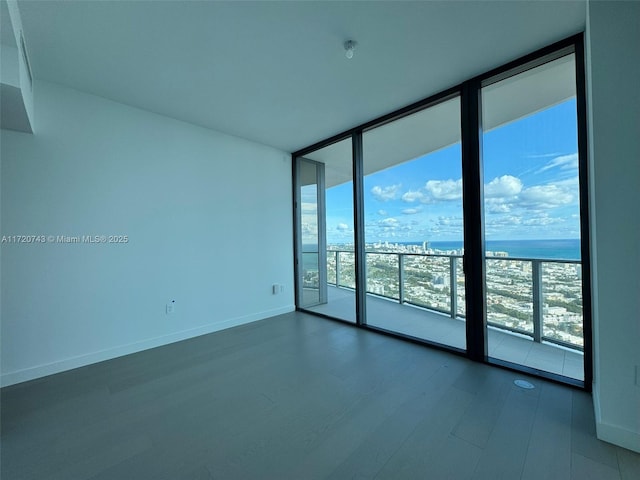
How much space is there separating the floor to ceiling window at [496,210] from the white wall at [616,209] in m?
0.50

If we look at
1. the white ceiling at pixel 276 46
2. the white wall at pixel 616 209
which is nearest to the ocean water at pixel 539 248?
the white wall at pixel 616 209

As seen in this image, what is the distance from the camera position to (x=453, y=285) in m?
3.54

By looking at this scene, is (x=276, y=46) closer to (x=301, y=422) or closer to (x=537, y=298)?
(x=301, y=422)

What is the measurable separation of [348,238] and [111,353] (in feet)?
10.3

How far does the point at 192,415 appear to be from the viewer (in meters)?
1.81

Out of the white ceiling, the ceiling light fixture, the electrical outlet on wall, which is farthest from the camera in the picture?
the electrical outlet on wall

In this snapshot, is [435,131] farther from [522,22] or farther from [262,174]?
[262,174]

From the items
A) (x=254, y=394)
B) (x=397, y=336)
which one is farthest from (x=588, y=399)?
(x=254, y=394)

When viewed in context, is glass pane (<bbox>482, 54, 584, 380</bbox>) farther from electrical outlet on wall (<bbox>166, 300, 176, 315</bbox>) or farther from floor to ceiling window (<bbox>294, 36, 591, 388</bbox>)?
electrical outlet on wall (<bbox>166, 300, 176, 315</bbox>)

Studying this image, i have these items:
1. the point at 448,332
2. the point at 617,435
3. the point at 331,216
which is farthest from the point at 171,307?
the point at 617,435

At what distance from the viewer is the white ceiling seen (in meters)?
1.73

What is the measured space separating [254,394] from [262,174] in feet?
10.1

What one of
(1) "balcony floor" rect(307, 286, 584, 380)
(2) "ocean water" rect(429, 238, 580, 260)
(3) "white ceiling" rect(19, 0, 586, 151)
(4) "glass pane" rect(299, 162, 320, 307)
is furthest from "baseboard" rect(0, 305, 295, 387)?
(2) "ocean water" rect(429, 238, 580, 260)

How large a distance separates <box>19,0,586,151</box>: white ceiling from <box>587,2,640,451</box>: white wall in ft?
1.48
